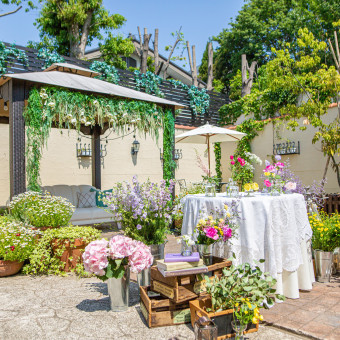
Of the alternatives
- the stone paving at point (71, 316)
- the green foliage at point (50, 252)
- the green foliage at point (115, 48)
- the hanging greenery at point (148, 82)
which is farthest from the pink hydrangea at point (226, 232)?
the green foliage at point (115, 48)

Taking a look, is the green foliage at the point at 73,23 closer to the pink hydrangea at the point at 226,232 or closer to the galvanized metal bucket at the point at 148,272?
the galvanized metal bucket at the point at 148,272

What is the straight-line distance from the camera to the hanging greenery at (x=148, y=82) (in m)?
11.0

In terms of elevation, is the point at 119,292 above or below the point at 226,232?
below

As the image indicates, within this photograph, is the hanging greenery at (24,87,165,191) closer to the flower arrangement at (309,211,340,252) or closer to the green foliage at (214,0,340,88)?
the flower arrangement at (309,211,340,252)

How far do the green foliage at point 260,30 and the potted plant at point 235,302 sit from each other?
2059 centimetres

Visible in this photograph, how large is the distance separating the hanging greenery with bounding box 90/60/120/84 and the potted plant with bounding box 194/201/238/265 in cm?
792

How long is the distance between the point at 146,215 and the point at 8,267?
81.2 inches

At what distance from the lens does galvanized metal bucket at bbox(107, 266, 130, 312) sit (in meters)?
3.08

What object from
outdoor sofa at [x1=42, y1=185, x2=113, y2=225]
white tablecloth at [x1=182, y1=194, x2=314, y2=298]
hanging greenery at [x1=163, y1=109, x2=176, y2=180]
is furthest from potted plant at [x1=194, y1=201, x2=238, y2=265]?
hanging greenery at [x1=163, y1=109, x2=176, y2=180]

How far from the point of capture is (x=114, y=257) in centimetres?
292

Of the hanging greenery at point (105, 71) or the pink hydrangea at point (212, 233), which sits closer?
the pink hydrangea at point (212, 233)

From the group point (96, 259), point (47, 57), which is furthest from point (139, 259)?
point (47, 57)

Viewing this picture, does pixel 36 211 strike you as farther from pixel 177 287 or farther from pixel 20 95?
pixel 177 287

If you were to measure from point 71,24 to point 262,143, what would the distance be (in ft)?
35.6
